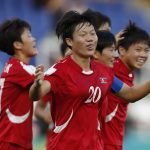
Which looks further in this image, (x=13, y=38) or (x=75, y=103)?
(x=13, y=38)

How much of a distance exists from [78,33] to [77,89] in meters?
0.46

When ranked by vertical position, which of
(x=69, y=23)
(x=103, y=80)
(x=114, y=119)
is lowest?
(x=114, y=119)

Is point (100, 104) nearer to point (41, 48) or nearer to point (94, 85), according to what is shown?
point (94, 85)

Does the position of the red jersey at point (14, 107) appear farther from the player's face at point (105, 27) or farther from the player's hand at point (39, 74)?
the player's hand at point (39, 74)

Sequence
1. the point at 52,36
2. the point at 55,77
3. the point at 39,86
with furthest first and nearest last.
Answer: the point at 52,36 < the point at 55,77 < the point at 39,86

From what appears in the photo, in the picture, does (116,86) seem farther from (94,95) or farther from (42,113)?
(42,113)

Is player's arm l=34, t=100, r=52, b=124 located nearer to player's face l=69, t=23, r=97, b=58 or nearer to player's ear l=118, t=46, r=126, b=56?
player's ear l=118, t=46, r=126, b=56

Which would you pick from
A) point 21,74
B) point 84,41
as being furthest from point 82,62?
point 21,74

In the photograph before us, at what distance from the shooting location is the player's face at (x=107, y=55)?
25.3 ft

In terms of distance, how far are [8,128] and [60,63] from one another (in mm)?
1263

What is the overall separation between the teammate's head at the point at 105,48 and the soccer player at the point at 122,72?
0.17 m

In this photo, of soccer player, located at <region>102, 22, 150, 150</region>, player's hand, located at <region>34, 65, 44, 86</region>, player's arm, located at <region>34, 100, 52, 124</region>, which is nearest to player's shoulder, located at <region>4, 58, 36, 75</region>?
player's arm, located at <region>34, 100, 52, 124</region>

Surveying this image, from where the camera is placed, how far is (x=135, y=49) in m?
8.00

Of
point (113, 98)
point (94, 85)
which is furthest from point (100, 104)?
point (113, 98)
